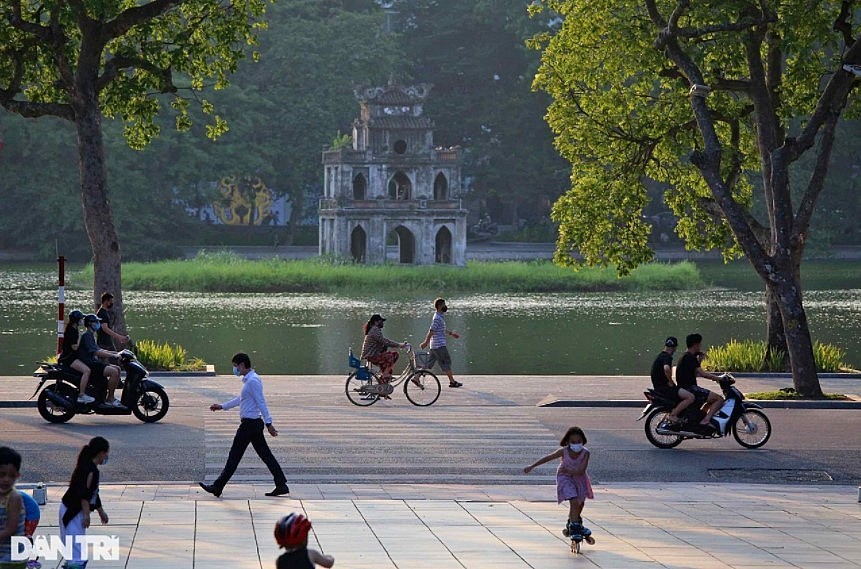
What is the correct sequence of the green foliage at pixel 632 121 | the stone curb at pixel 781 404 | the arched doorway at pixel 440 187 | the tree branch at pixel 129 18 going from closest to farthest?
the stone curb at pixel 781 404
the tree branch at pixel 129 18
the green foliage at pixel 632 121
the arched doorway at pixel 440 187

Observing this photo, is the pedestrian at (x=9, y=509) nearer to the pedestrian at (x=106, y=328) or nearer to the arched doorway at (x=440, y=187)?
the pedestrian at (x=106, y=328)

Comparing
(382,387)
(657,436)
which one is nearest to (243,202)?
(382,387)

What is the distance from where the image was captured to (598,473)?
1952cm

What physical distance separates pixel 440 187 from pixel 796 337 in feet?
180

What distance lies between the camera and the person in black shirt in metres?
21.4

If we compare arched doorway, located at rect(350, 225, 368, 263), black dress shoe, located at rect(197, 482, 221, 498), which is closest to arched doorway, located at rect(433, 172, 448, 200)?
arched doorway, located at rect(350, 225, 368, 263)

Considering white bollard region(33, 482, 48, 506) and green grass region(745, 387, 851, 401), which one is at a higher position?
white bollard region(33, 482, 48, 506)

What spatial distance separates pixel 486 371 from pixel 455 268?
3835 centimetres

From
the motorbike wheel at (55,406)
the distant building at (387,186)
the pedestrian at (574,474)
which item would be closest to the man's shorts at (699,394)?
the pedestrian at (574,474)

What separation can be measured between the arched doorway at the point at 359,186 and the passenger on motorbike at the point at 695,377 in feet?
201

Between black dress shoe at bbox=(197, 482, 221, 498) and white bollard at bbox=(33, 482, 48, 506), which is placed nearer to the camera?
white bollard at bbox=(33, 482, 48, 506)

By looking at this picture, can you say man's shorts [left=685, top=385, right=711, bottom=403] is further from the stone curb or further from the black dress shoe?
the black dress shoe

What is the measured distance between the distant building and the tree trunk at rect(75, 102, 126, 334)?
48.7 metres

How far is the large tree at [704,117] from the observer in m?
28.3
